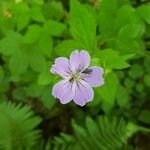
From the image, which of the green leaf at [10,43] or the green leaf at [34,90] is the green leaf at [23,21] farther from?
the green leaf at [34,90]

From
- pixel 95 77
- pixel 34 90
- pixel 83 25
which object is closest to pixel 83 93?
pixel 95 77

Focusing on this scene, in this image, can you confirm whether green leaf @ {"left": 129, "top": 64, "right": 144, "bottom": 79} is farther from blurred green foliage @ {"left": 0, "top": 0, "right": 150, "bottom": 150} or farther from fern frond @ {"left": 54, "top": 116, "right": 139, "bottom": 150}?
fern frond @ {"left": 54, "top": 116, "right": 139, "bottom": 150}

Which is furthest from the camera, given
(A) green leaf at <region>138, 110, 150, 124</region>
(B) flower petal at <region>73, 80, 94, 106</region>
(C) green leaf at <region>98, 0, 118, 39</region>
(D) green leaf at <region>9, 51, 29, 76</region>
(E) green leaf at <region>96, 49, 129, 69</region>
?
(A) green leaf at <region>138, 110, 150, 124</region>

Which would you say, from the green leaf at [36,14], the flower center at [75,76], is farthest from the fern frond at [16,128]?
the flower center at [75,76]

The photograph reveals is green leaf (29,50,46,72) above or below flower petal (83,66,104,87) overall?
below

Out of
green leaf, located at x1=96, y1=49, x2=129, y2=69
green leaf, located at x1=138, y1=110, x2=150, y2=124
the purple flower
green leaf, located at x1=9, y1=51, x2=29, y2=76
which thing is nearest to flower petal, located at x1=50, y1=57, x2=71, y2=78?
the purple flower
